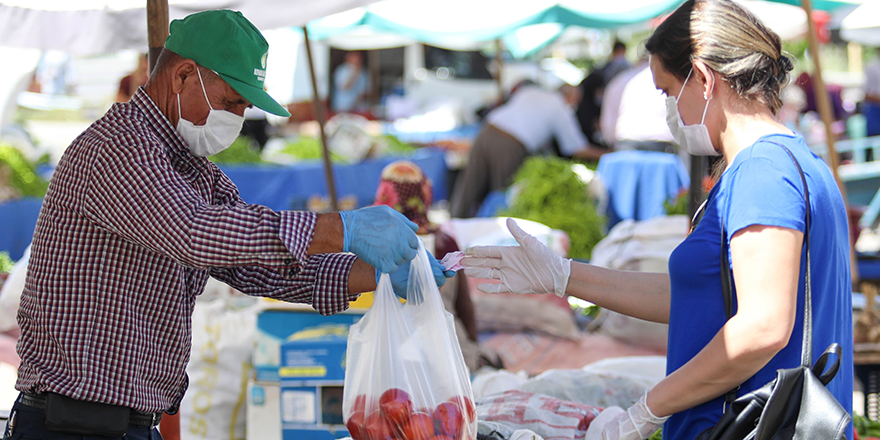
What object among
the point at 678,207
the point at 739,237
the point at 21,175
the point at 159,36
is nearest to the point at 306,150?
the point at 21,175

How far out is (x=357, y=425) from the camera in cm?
178

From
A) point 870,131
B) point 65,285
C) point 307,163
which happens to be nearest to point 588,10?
point 307,163

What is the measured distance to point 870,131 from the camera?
12148 mm

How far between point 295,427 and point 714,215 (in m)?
2.16

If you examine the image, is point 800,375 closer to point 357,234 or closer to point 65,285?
point 357,234

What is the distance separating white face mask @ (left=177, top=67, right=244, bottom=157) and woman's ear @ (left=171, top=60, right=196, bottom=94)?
0.01 meters

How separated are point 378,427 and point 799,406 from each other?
2.89 ft

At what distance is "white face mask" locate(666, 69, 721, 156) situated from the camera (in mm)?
1774

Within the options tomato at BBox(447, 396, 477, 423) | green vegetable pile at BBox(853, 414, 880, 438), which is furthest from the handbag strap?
green vegetable pile at BBox(853, 414, 880, 438)

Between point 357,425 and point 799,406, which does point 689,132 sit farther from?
point 357,425

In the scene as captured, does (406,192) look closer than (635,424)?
No

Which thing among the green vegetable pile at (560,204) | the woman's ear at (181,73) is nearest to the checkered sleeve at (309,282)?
the woman's ear at (181,73)

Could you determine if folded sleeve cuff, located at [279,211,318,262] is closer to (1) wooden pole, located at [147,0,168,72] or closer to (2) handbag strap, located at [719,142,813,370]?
(2) handbag strap, located at [719,142,813,370]

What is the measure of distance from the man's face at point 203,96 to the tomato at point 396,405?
0.76 metres
